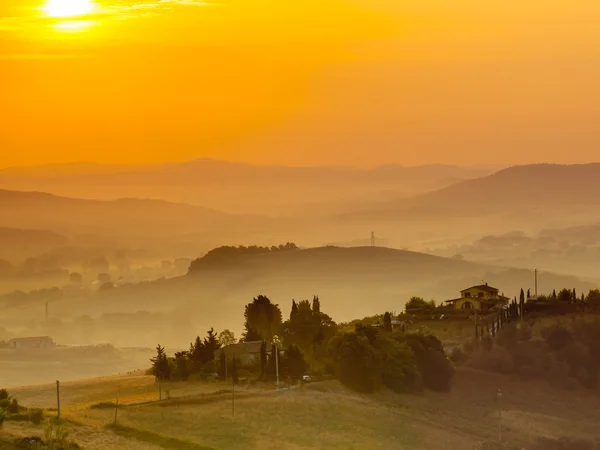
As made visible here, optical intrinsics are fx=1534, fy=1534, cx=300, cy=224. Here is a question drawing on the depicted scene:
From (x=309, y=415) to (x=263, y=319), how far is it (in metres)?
43.8

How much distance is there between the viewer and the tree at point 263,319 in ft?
554

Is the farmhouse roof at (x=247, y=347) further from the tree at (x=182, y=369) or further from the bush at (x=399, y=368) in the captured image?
the bush at (x=399, y=368)

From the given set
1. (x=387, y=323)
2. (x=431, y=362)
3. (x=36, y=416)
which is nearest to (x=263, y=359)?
(x=431, y=362)

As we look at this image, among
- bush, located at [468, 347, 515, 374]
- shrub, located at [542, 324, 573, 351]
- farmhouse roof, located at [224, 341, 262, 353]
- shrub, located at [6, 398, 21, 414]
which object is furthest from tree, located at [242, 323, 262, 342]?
shrub, located at [6, 398, 21, 414]

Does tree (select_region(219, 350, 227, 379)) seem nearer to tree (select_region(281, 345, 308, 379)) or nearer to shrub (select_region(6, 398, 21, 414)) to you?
tree (select_region(281, 345, 308, 379))

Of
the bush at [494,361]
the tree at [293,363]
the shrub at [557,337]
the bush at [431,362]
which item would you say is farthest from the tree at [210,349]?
the shrub at [557,337]

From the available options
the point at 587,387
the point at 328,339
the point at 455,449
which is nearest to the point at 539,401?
the point at 587,387

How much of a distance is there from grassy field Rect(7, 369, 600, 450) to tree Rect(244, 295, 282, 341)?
15.9 metres

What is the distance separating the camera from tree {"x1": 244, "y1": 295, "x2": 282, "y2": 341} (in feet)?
554

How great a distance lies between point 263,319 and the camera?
560 feet

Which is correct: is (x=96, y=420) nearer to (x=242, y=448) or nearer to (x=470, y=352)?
(x=242, y=448)

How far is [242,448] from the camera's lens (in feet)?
373

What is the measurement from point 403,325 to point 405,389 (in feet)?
86.4

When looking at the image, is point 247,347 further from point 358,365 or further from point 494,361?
point 494,361
